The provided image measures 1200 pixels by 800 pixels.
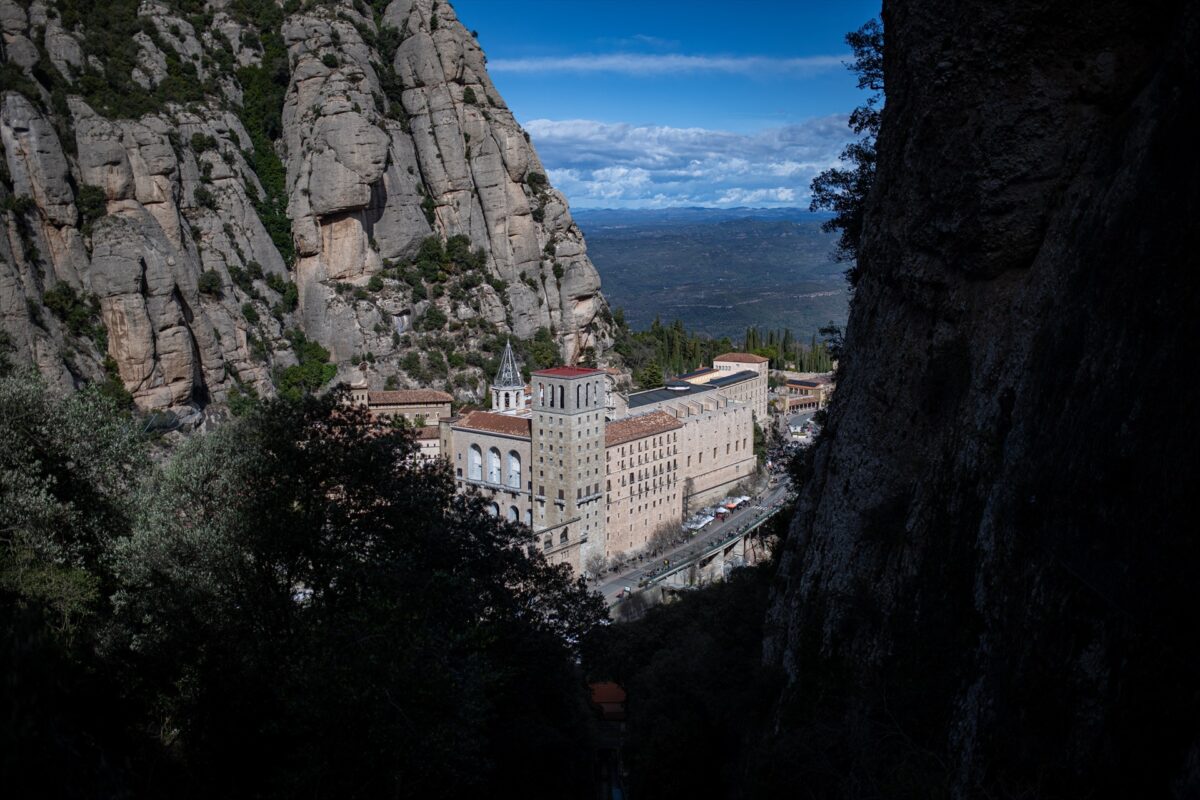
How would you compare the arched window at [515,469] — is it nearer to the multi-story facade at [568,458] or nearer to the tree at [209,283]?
the multi-story facade at [568,458]

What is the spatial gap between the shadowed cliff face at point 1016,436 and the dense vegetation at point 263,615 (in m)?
4.92

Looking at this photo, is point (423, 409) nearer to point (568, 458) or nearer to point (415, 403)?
point (415, 403)

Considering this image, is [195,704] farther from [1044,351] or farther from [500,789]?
[1044,351]

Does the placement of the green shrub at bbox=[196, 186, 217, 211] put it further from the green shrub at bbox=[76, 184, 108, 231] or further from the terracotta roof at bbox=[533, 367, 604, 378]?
the terracotta roof at bbox=[533, 367, 604, 378]

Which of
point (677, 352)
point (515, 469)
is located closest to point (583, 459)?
point (515, 469)

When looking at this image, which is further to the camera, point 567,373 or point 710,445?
point 710,445

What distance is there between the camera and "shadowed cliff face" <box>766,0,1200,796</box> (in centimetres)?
688

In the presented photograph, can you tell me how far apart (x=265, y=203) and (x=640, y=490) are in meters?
35.2

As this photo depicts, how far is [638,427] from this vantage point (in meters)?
55.0

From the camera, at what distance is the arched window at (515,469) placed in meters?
50.5

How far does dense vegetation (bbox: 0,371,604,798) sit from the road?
28.9m

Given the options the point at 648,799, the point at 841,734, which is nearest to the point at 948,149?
the point at 841,734

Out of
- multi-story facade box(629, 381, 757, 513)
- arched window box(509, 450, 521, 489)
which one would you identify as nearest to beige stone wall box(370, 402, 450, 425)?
arched window box(509, 450, 521, 489)

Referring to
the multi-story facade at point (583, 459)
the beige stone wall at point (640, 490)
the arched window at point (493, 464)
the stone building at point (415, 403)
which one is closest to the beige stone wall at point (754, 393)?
the multi-story facade at point (583, 459)
